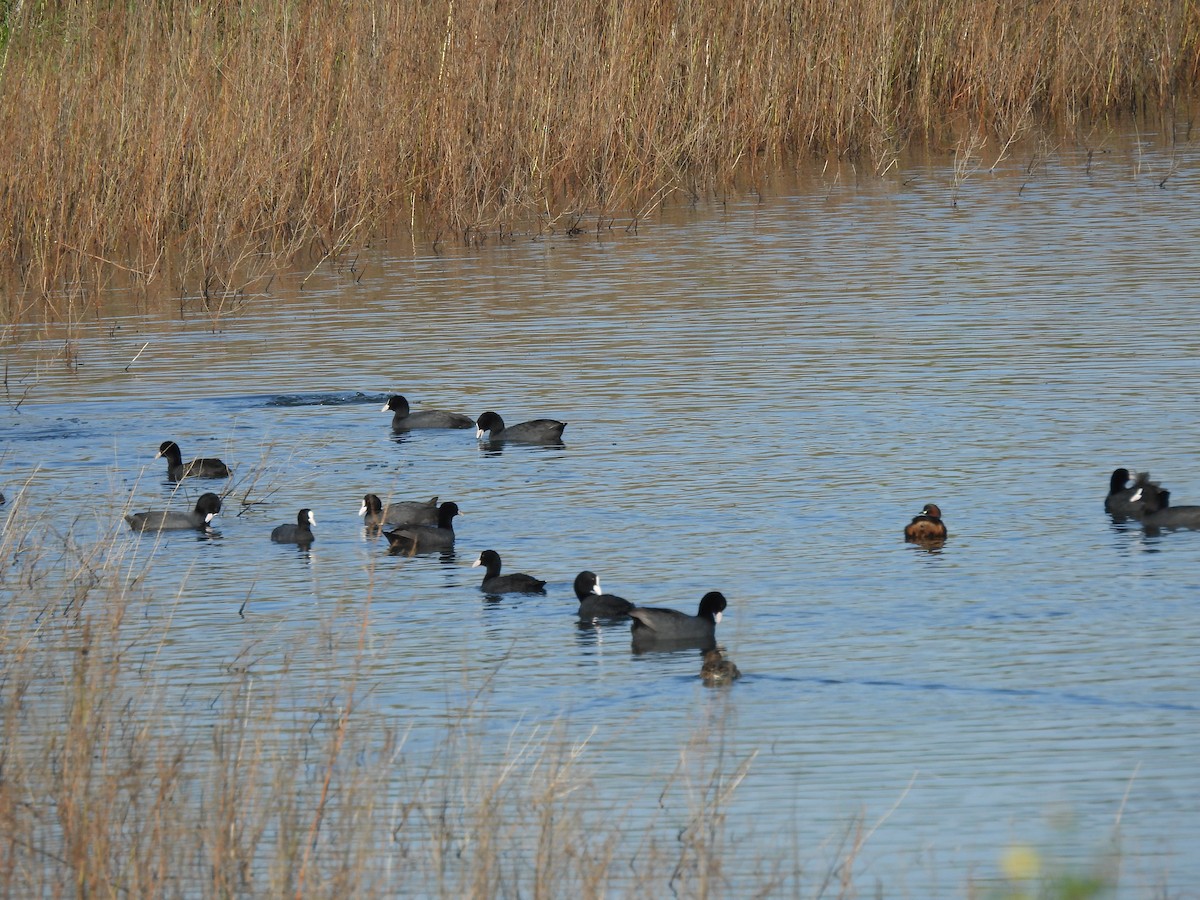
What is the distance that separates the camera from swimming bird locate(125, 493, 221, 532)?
13.4 metres

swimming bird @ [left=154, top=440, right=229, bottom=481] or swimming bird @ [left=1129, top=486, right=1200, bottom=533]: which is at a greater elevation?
swimming bird @ [left=154, top=440, right=229, bottom=481]

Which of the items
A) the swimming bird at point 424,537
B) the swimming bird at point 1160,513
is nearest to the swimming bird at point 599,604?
the swimming bird at point 424,537

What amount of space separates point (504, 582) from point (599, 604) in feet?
2.98

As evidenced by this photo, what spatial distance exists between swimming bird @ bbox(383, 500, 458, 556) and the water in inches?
5.3

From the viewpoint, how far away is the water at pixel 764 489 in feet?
28.0

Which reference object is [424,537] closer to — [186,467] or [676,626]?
[186,467]

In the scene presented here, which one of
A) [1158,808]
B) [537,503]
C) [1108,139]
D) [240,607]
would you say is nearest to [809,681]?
[1158,808]

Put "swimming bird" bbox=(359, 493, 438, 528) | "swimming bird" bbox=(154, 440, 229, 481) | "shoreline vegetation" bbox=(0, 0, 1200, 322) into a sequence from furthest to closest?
"shoreline vegetation" bbox=(0, 0, 1200, 322), "swimming bird" bbox=(154, 440, 229, 481), "swimming bird" bbox=(359, 493, 438, 528)

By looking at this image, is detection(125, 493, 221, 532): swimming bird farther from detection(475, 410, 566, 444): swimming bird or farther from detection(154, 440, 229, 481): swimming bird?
detection(475, 410, 566, 444): swimming bird

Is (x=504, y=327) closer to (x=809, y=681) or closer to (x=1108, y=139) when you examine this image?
(x=809, y=681)

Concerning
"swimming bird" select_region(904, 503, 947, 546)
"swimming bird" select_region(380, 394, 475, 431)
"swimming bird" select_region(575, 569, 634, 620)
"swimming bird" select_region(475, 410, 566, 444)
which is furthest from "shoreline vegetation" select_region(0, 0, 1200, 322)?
"swimming bird" select_region(904, 503, 947, 546)

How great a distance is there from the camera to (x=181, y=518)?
13453 millimetres

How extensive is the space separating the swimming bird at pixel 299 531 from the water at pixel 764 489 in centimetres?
14

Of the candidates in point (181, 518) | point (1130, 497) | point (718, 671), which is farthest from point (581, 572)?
point (1130, 497)
